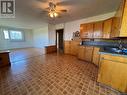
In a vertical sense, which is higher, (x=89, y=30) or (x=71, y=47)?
(x=89, y=30)

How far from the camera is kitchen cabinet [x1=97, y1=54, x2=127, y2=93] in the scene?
63.2 inches

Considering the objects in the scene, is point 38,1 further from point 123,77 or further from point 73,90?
point 123,77

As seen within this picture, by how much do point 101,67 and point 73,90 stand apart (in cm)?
93

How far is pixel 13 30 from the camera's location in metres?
8.08

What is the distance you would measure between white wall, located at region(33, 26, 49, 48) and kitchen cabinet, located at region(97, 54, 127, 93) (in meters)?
6.54

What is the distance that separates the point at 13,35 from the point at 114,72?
961 centimetres

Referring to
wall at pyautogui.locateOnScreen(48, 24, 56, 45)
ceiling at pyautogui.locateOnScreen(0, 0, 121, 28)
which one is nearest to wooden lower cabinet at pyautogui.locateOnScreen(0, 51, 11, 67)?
ceiling at pyautogui.locateOnScreen(0, 0, 121, 28)

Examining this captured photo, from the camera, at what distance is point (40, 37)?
28.2ft

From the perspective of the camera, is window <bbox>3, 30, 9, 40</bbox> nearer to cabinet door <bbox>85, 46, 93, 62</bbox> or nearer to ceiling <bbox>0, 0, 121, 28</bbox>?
ceiling <bbox>0, 0, 121, 28</bbox>

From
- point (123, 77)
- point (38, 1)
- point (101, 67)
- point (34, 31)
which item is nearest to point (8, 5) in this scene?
point (38, 1)

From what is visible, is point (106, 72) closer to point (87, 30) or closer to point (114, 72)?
point (114, 72)

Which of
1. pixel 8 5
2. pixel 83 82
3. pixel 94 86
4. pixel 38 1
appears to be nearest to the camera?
pixel 94 86

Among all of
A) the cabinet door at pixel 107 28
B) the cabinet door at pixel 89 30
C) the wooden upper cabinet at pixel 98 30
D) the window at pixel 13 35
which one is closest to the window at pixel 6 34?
the window at pixel 13 35

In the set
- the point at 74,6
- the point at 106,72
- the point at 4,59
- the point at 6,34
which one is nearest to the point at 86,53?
the point at 106,72
